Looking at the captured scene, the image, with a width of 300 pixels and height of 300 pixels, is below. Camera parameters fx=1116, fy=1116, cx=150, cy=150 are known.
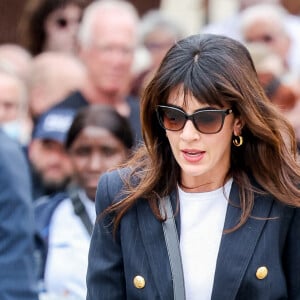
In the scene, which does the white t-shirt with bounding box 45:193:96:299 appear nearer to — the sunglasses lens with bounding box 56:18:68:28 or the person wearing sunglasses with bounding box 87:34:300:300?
the person wearing sunglasses with bounding box 87:34:300:300

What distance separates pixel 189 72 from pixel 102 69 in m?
3.37

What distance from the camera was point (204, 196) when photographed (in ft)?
12.0

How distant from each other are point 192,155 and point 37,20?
15.0 ft

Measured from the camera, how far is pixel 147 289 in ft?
11.8

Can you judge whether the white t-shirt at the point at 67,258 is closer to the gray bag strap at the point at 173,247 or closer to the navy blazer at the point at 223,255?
the navy blazer at the point at 223,255

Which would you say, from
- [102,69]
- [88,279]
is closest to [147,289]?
[88,279]

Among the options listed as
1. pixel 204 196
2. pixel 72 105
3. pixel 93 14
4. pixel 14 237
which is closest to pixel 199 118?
pixel 204 196

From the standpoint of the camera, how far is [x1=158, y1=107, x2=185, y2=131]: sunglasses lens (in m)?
3.50

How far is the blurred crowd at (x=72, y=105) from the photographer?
4.68 metres

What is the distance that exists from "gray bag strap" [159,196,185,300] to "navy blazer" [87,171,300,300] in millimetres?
20

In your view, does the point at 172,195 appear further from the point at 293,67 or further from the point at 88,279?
the point at 293,67

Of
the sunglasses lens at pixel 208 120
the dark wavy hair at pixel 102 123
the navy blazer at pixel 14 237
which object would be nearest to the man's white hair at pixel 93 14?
the dark wavy hair at pixel 102 123

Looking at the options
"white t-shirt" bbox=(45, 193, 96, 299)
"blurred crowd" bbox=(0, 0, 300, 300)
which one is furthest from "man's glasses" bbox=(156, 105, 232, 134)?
"white t-shirt" bbox=(45, 193, 96, 299)

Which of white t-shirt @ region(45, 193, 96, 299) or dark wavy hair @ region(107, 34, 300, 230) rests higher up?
dark wavy hair @ region(107, 34, 300, 230)
